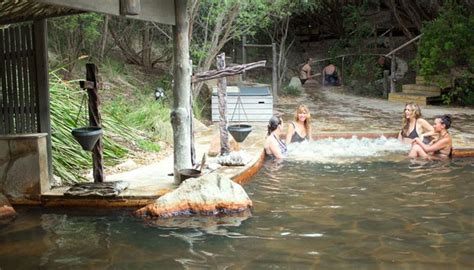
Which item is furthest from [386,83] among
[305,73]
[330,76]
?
[305,73]

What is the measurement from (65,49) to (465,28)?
1049 cm

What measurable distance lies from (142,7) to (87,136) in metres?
1.57

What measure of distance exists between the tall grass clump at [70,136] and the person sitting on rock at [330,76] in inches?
541

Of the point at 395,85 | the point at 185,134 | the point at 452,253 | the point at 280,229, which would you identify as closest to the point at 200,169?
the point at 185,134

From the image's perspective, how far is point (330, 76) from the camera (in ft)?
73.0

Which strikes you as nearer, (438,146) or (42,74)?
(42,74)

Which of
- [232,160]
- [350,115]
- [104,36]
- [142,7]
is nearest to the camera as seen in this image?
[142,7]

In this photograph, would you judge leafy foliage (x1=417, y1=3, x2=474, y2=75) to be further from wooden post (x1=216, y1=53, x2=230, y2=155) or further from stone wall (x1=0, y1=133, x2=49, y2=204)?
stone wall (x1=0, y1=133, x2=49, y2=204)

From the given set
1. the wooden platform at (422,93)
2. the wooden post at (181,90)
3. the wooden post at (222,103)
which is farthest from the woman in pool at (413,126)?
the wooden platform at (422,93)

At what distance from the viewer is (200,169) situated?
23.7 ft

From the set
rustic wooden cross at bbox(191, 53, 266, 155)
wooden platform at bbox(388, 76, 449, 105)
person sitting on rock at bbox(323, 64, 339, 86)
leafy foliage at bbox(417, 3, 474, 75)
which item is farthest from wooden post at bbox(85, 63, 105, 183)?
person sitting on rock at bbox(323, 64, 339, 86)

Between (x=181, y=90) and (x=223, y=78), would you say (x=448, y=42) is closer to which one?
(x=223, y=78)

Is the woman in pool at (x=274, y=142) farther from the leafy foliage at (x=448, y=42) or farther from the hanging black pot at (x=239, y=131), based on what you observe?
the leafy foliage at (x=448, y=42)

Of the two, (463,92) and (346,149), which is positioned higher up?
(463,92)
